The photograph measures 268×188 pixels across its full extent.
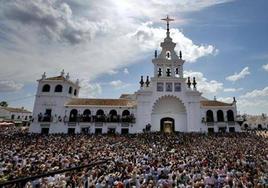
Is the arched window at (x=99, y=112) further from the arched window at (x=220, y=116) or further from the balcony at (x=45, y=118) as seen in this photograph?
the arched window at (x=220, y=116)

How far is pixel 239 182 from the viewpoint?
10.7 meters

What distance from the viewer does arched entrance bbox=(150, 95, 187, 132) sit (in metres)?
39.7

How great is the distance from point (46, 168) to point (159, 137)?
19256mm

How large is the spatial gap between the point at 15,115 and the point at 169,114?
6224 cm

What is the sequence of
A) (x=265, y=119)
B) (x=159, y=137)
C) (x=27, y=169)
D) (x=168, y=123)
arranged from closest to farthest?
1. (x=27, y=169)
2. (x=159, y=137)
3. (x=168, y=123)
4. (x=265, y=119)

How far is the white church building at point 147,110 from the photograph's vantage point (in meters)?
39.0

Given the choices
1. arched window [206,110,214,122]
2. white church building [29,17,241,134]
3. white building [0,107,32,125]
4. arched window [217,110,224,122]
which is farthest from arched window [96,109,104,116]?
white building [0,107,32,125]

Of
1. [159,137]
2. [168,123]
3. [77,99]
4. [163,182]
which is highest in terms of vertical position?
[77,99]

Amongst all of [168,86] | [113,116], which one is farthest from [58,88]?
[168,86]

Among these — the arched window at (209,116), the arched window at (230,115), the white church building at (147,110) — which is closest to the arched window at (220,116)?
the white church building at (147,110)

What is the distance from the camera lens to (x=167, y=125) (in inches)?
1625

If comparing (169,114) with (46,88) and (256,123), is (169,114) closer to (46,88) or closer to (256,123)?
(46,88)

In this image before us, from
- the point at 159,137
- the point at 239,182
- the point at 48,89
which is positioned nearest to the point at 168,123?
the point at 159,137

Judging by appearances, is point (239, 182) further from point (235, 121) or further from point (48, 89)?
point (48, 89)
